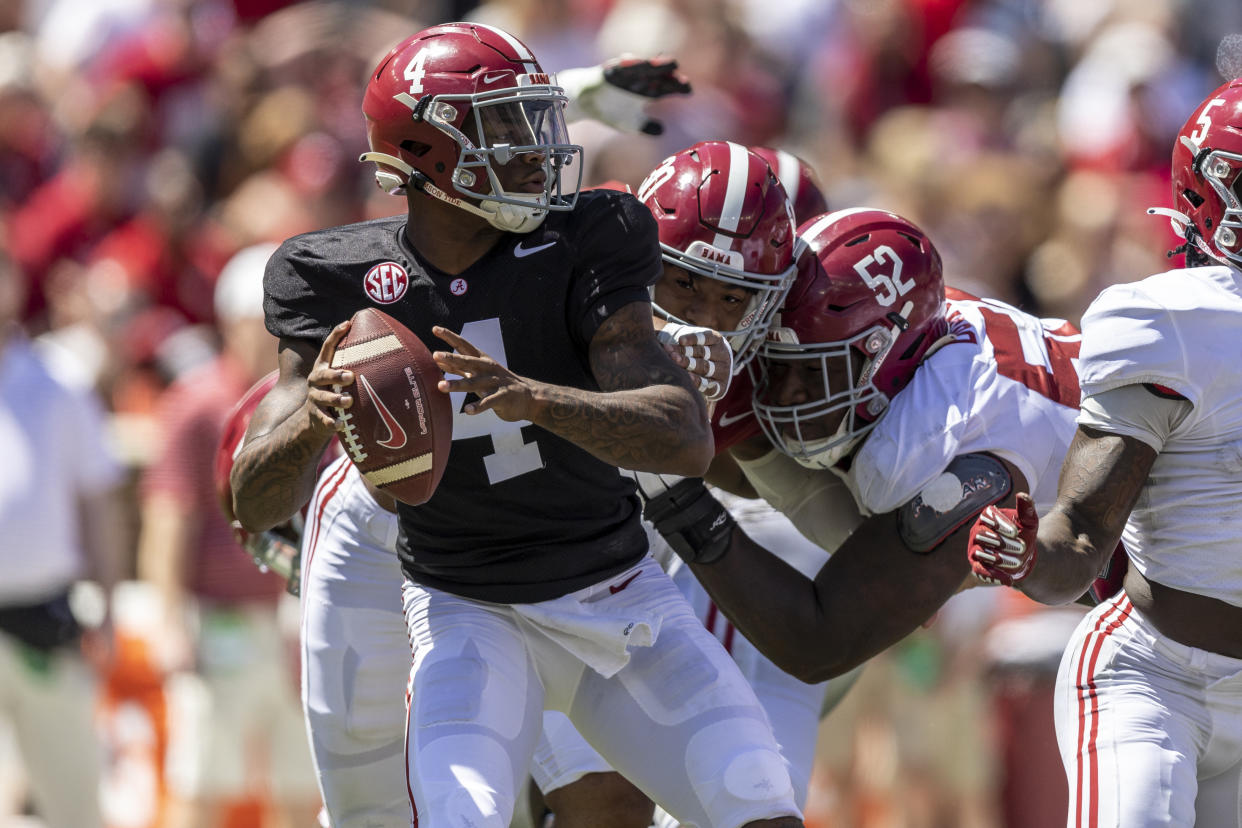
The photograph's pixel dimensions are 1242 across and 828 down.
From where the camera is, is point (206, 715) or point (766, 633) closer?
point (766, 633)

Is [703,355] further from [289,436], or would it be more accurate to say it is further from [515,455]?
[289,436]

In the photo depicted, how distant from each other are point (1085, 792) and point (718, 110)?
5435 millimetres

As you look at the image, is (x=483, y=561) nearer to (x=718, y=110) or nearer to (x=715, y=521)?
(x=715, y=521)

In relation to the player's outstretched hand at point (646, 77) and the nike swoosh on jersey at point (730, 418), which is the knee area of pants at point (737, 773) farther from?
the player's outstretched hand at point (646, 77)

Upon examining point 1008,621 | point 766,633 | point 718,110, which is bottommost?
point 1008,621

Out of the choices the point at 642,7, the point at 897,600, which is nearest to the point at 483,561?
the point at 897,600

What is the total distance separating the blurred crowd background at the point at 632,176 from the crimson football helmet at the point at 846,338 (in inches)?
74.2

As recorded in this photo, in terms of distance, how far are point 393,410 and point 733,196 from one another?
46.7 inches

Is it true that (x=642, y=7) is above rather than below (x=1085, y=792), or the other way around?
below

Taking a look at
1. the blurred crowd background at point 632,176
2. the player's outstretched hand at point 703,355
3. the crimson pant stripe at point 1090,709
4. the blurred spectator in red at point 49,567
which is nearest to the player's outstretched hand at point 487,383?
the player's outstretched hand at point 703,355

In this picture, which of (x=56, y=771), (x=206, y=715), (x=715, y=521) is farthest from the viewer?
(x=206, y=715)

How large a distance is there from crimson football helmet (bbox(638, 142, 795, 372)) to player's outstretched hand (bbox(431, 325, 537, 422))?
37.8 inches

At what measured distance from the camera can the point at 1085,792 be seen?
3.55 m

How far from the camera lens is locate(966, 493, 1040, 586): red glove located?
3.39m
